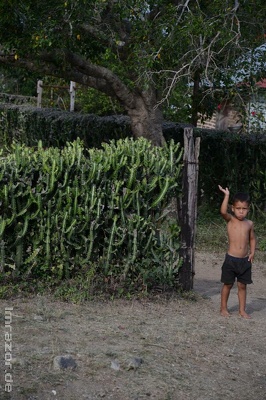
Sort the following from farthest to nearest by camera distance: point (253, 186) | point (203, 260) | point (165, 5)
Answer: point (253, 186)
point (165, 5)
point (203, 260)

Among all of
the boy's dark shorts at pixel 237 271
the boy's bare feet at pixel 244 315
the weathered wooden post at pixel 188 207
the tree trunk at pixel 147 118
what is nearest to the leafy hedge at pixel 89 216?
the weathered wooden post at pixel 188 207

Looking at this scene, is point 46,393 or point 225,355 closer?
point 46,393

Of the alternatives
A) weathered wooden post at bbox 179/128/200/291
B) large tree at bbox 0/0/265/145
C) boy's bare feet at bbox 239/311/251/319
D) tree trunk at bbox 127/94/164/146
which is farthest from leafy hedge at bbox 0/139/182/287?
tree trunk at bbox 127/94/164/146

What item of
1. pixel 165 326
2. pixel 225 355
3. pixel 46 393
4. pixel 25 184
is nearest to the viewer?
pixel 46 393

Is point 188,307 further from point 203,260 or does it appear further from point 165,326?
point 203,260

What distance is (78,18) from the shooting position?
11.1 metres

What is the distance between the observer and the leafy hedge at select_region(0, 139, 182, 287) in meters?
7.42

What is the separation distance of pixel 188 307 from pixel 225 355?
4.89 feet

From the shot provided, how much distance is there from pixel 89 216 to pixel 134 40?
5.50 m

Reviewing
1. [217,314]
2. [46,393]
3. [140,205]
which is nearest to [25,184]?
[140,205]

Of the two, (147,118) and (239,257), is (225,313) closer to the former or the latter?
(239,257)

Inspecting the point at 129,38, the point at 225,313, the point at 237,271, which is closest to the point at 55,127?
the point at 129,38

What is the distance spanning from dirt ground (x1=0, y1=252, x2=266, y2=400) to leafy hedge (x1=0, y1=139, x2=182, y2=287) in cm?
37

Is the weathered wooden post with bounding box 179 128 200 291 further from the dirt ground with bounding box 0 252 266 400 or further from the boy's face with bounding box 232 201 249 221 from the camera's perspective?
the boy's face with bounding box 232 201 249 221
